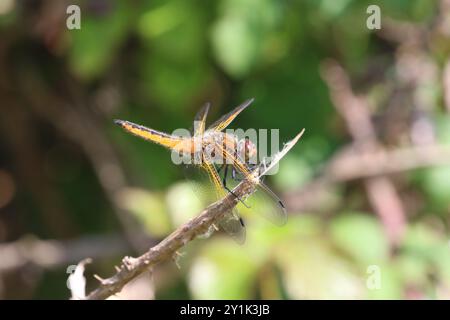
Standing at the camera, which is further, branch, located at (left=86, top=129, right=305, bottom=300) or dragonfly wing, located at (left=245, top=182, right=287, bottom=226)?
dragonfly wing, located at (left=245, top=182, right=287, bottom=226)

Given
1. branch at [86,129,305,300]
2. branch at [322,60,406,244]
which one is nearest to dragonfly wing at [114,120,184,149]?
branch at [86,129,305,300]

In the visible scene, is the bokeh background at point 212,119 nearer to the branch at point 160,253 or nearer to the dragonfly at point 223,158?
the dragonfly at point 223,158

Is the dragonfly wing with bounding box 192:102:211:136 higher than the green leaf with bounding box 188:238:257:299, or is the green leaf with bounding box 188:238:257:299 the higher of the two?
the dragonfly wing with bounding box 192:102:211:136

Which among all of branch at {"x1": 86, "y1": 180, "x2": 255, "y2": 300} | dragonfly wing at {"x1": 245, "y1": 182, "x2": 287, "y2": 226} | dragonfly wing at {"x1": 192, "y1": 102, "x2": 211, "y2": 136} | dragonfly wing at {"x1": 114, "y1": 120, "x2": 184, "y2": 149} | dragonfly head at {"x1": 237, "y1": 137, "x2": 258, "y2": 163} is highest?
dragonfly wing at {"x1": 192, "y1": 102, "x2": 211, "y2": 136}

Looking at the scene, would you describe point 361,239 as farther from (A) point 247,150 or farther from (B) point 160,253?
(B) point 160,253

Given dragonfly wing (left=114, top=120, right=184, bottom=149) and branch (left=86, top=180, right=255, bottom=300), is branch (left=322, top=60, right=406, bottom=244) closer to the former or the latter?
dragonfly wing (left=114, top=120, right=184, bottom=149)

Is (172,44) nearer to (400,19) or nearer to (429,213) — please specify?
(400,19)

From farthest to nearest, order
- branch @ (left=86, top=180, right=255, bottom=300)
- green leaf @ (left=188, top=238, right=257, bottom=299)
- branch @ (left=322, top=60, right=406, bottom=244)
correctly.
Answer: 1. branch @ (left=322, top=60, right=406, bottom=244)
2. green leaf @ (left=188, top=238, right=257, bottom=299)
3. branch @ (left=86, top=180, right=255, bottom=300)

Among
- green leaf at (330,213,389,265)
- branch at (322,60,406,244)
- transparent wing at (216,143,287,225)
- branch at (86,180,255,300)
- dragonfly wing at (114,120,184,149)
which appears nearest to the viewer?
branch at (86,180,255,300)
